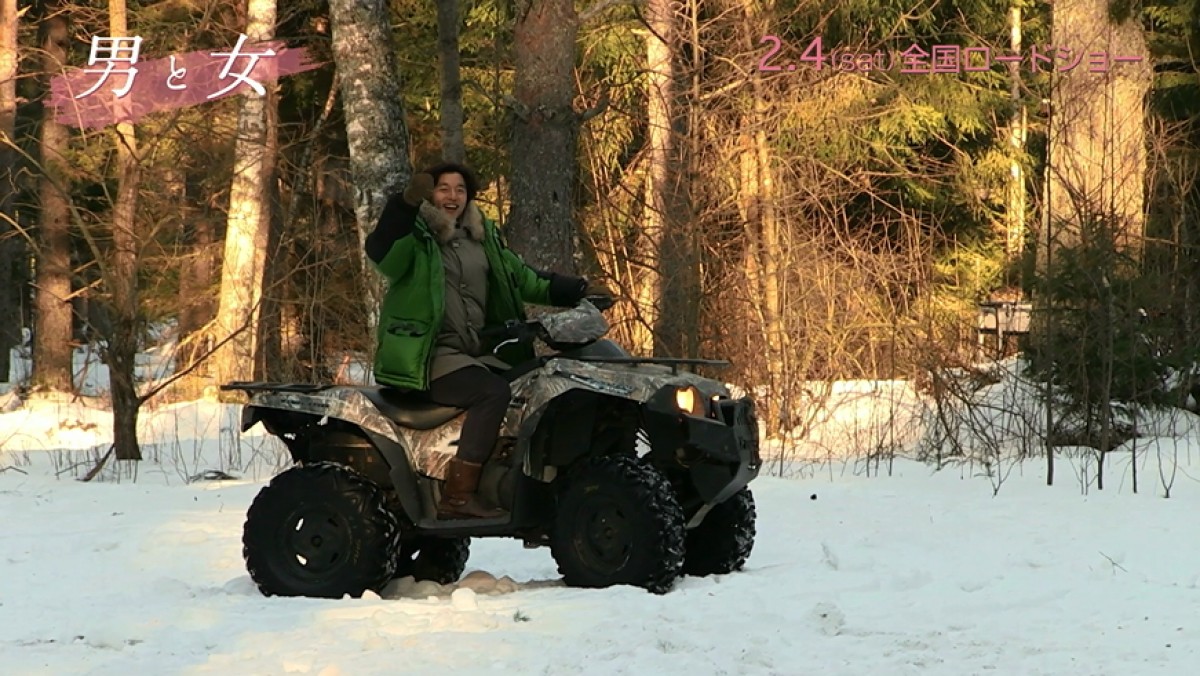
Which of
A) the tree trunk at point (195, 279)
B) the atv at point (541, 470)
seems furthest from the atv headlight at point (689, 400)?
the tree trunk at point (195, 279)

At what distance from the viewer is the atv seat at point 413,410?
24.4 ft

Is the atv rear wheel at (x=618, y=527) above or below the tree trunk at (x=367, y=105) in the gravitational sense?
below

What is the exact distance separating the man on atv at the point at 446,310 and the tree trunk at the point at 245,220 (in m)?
13.5

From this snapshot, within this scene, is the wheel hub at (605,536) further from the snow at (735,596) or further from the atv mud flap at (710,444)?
the atv mud flap at (710,444)

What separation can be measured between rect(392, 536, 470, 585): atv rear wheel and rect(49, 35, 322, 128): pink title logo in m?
14.6

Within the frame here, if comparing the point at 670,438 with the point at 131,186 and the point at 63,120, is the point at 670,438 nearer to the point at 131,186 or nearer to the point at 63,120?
the point at 131,186

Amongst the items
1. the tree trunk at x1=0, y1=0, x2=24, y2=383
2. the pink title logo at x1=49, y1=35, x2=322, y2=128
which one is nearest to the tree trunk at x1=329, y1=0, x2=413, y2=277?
the pink title logo at x1=49, y1=35, x2=322, y2=128

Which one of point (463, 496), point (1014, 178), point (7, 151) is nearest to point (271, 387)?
point (463, 496)

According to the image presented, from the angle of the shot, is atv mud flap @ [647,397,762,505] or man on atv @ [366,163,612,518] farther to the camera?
man on atv @ [366,163,612,518]

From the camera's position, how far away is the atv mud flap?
7.10 metres

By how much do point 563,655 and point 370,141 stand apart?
7.67 m

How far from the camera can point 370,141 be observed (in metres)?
12.7

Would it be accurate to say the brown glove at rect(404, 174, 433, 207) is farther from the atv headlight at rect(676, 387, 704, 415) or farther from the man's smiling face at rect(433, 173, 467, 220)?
the atv headlight at rect(676, 387, 704, 415)

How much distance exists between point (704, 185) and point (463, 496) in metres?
9.41
